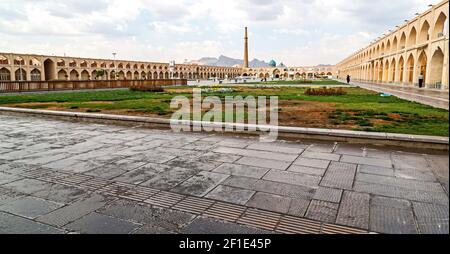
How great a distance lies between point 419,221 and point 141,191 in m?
3.01

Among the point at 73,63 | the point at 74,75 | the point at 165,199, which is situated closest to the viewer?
the point at 165,199

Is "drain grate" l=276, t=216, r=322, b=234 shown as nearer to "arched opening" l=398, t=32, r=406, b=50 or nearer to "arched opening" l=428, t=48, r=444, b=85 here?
"arched opening" l=428, t=48, r=444, b=85

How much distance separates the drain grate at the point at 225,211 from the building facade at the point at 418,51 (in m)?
15.5

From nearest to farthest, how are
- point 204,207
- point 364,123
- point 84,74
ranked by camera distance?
1. point 204,207
2. point 364,123
3. point 84,74

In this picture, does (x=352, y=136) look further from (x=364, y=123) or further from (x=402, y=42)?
(x=402, y=42)

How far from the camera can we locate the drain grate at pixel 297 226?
298 centimetres

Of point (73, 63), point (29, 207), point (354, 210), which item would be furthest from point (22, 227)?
point (73, 63)

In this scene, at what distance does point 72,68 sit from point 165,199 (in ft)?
210

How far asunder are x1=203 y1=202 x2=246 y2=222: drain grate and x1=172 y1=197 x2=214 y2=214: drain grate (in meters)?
0.08

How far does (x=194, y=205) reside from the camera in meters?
3.57

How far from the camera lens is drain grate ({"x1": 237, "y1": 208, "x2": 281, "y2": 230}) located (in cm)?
310

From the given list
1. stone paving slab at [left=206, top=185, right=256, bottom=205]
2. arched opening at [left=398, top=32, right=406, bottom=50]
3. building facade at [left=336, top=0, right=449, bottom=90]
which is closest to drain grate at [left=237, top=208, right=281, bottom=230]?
stone paving slab at [left=206, top=185, right=256, bottom=205]

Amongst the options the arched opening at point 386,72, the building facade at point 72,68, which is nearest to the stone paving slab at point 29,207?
the building facade at point 72,68
